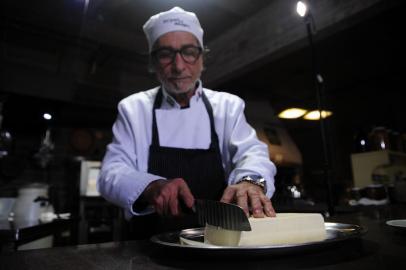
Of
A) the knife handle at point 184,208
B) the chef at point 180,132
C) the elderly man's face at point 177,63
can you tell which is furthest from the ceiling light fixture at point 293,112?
the knife handle at point 184,208

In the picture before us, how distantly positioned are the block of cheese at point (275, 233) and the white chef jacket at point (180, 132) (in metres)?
0.56

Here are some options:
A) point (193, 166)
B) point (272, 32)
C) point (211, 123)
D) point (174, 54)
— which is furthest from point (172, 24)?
point (272, 32)

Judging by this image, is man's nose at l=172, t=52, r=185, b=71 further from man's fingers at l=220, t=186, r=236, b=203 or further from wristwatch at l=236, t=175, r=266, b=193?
man's fingers at l=220, t=186, r=236, b=203

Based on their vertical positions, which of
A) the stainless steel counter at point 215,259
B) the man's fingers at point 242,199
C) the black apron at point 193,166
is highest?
the black apron at point 193,166

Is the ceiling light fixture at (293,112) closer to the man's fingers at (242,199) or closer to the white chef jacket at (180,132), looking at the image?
the white chef jacket at (180,132)

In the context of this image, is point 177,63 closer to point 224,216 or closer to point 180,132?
point 180,132

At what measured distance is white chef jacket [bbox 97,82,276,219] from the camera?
1255 millimetres

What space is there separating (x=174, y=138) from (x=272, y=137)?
13.4ft

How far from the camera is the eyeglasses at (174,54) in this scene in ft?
4.44

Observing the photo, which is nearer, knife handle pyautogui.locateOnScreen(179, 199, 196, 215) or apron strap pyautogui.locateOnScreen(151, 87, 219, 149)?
knife handle pyautogui.locateOnScreen(179, 199, 196, 215)

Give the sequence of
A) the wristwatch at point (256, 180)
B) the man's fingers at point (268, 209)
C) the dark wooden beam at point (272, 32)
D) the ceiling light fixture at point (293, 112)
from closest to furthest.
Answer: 1. the man's fingers at point (268, 209)
2. the wristwatch at point (256, 180)
3. the dark wooden beam at point (272, 32)
4. the ceiling light fixture at point (293, 112)

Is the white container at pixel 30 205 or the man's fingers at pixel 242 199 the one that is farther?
the white container at pixel 30 205

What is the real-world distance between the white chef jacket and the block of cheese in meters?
0.56

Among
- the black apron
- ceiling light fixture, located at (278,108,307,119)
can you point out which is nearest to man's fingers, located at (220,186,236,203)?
the black apron
